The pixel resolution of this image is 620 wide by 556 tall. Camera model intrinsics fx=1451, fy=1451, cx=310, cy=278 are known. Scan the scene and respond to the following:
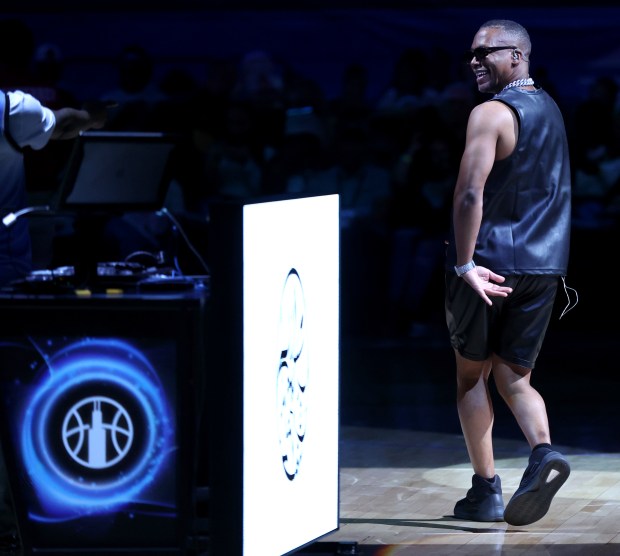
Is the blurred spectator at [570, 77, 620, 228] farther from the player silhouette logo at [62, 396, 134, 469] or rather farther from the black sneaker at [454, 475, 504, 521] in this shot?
the player silhouette logo at [62, 396, 134, 469]

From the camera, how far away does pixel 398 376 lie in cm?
995

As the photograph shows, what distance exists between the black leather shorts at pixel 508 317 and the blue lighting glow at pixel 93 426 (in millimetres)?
1490

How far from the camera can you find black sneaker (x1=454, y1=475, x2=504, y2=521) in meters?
5.82

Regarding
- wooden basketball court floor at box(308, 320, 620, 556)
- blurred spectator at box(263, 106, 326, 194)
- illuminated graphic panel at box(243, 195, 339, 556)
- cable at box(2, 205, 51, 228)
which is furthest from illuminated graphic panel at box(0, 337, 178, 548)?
blurred spectator at box(263, 106, 326, 194)

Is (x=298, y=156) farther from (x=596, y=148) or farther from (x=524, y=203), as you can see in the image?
(x=524, y=203)

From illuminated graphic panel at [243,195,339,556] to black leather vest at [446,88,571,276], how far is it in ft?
2.27

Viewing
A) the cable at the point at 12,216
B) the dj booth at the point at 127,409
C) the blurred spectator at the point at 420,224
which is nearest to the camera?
the dj booth at the point at 127,409

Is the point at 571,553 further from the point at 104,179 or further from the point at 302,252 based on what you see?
the point at 104,179

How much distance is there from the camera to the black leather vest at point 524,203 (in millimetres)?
5543

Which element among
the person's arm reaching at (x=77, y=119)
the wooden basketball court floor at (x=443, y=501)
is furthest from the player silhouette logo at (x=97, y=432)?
the person's arm reaching at (x=77, y=119)

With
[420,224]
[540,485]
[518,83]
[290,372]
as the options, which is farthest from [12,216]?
→ [420,224]

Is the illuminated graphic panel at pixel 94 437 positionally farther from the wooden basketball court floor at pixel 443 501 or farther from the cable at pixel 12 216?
the wooden basketball court floor at pixel 443 501

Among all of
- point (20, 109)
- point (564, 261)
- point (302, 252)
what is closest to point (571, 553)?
point (564, 261)

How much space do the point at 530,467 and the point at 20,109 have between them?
2296mm
